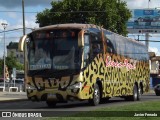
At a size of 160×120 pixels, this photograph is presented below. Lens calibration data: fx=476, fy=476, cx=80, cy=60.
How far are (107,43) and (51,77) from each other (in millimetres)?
4433

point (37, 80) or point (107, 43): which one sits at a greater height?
point (107, 43)

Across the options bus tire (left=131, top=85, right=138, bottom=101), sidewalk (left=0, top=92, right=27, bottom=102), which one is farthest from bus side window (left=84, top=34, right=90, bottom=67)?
sidewalk (left=0, top=92, right=27, bottom=102)

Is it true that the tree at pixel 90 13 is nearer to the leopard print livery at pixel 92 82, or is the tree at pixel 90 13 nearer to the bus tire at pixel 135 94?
the bus tire at pixel 135 94

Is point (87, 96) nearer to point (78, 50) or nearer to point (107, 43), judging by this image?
point (78, 50)

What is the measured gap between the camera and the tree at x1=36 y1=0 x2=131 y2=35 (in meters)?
51.2

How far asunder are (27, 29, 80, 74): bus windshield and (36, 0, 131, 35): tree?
2946 centimetres

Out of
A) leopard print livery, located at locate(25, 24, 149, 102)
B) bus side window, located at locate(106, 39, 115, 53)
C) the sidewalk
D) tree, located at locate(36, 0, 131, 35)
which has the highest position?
tree, located at locate(36, 0, 131, 35)

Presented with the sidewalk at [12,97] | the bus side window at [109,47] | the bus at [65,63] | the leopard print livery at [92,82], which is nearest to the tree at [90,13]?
the sidewalk at [12,97]

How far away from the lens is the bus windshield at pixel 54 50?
2030 centimetres

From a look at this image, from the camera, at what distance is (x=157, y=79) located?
277 feet

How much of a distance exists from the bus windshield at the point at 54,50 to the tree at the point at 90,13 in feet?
96.6

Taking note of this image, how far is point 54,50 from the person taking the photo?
810 inches

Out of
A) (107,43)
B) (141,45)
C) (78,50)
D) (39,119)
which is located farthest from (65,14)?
(39,119)

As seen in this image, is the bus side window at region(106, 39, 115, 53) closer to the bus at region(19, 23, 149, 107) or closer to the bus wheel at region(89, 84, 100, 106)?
the bus at region(19, 23, 149, 107)
